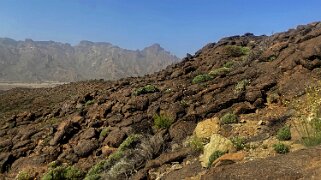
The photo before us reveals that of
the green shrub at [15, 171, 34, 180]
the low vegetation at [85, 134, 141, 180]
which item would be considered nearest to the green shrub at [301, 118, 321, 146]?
the low vegetation at [85, 134, 141, 180]

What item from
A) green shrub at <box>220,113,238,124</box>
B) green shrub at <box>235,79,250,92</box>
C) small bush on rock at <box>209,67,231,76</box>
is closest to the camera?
green shrub at <box>220,113,238,124</box>

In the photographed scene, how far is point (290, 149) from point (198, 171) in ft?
8.44

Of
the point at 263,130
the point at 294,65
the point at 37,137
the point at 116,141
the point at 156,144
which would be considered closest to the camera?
the point at 263,130

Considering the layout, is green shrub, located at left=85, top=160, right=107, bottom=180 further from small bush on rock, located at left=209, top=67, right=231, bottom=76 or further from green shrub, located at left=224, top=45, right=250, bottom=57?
green shrub, located at left=224, top=45, right=250, bottom=57

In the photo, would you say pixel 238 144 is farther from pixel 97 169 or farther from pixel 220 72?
pixel 220 72

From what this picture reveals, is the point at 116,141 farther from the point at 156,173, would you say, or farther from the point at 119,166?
the point at 156,173

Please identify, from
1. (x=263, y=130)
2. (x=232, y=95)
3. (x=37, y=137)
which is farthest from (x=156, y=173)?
(x=37, y=137)

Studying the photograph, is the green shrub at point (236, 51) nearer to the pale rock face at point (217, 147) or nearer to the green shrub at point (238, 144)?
the green shrub at point (238, 144)

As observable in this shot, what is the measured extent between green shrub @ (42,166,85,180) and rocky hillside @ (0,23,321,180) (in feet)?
0.13

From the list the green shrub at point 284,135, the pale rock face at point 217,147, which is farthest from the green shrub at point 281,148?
the pale rock face at point 217,147

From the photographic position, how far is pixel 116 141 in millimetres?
19359

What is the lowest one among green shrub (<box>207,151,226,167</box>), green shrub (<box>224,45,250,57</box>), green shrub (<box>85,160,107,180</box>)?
green shrub (<box>85,160,107,180</box>)

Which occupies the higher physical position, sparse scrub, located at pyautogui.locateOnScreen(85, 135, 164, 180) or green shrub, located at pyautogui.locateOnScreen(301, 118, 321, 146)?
green shrub, located at pyautogui.locateOnScreen(301, 118, 321, 146)

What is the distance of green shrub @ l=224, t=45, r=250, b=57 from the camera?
106 feet
